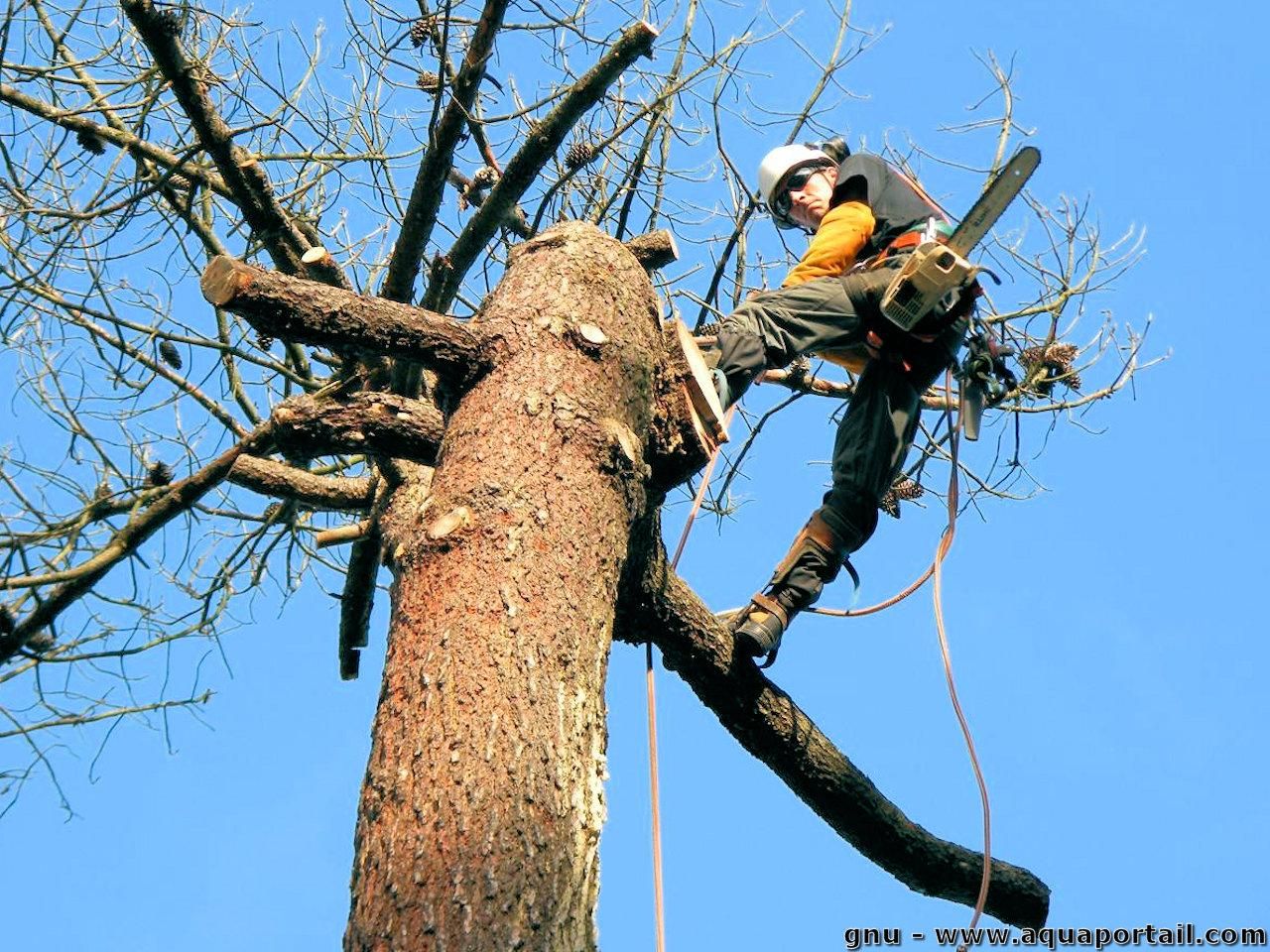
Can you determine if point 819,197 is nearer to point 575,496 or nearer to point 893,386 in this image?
point 893,386

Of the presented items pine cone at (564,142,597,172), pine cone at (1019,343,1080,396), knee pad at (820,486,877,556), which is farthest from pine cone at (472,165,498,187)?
pine cone at (1019,343,1080,396)

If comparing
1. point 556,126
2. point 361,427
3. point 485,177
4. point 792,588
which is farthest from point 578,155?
point 361,427

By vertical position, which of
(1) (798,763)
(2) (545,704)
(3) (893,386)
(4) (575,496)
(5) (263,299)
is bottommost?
(2) (545,704)

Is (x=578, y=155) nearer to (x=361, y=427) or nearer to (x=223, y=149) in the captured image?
(x=223, y=149)

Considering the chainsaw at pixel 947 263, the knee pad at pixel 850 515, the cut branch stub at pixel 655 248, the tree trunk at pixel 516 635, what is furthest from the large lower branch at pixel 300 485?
the chainsaw at pixel 947 263

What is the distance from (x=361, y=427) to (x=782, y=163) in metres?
2.07

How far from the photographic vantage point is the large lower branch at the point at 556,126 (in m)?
3.84

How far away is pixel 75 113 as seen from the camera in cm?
411

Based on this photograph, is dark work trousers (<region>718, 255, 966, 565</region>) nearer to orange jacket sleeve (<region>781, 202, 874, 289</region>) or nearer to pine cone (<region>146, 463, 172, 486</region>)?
orange jacket sleeve (<region>781, 202, 874, 289</region>)

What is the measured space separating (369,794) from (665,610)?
1.14m

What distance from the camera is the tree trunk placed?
2.15 m

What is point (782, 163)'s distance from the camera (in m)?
4.54

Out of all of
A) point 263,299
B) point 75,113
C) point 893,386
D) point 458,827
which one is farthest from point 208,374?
point 458,827

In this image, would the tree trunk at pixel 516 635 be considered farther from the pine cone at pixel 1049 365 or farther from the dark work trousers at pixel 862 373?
the pine cone at pixel 1049 365
